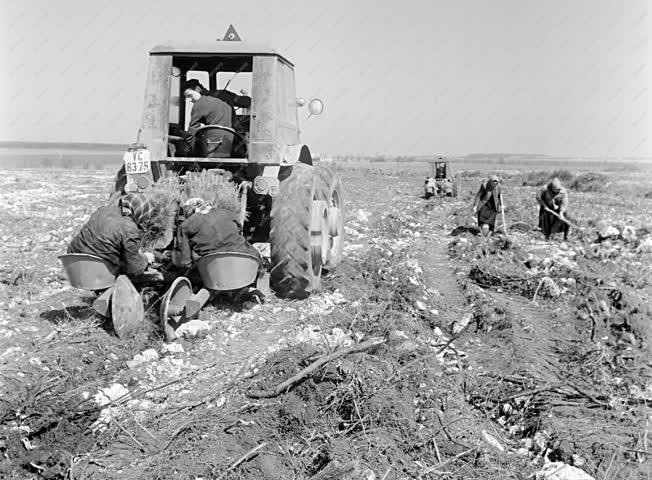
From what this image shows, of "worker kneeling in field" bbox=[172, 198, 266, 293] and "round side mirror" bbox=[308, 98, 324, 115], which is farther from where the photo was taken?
"round side mirror" bbox=[308, 98, 324, 115]

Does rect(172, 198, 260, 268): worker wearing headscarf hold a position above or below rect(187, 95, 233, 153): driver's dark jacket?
below

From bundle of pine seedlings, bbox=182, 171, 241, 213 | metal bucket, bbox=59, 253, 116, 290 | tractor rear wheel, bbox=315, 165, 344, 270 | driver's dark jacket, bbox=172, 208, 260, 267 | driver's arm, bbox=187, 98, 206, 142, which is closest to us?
metal bucket, bbox=59, 253, 116, 290

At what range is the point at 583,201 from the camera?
17.9m

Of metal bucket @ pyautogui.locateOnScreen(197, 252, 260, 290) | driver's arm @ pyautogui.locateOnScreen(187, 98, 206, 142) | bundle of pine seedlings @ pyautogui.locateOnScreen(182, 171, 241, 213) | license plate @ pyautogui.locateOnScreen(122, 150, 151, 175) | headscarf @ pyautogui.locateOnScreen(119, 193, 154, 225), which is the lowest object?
metal bucket @ pyautogui.locateOnScreen(197, 252, 260, 290)

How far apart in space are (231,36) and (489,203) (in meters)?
6.15

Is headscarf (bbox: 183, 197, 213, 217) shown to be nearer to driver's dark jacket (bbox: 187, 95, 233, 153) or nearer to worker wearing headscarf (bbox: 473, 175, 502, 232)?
driver's dark jacket (bbox: 187, 95, 233, 153)

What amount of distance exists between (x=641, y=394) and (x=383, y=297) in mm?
2399

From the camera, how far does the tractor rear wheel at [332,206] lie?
6188mm

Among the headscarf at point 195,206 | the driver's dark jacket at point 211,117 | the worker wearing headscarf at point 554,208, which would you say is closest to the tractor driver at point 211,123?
the driver's dark jacket at point 211,117

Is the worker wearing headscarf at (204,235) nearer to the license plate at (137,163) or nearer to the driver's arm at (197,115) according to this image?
the license plate at (137,163)

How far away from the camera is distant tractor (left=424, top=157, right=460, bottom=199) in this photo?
18.6 meters

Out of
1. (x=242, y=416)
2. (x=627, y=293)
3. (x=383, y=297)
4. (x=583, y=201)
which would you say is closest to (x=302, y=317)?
(x=383, y=297)

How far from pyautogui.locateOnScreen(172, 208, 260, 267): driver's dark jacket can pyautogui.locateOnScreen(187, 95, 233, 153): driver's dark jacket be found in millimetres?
1027

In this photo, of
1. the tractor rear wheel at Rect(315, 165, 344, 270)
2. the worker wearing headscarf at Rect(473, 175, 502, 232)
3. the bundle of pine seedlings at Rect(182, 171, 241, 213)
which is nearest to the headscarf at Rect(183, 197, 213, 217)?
the bundle of pine seedlings at Rect(182, 171, 241, 213)
